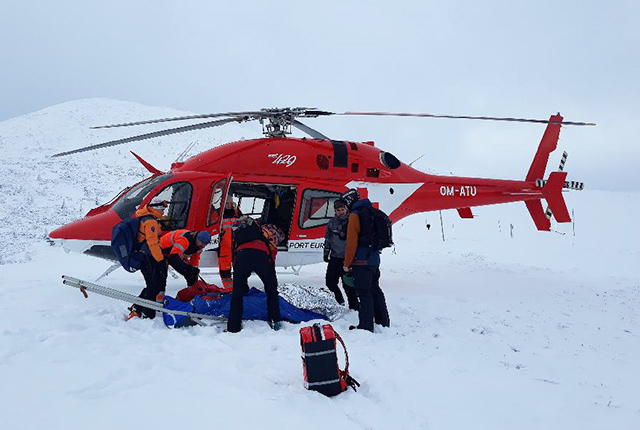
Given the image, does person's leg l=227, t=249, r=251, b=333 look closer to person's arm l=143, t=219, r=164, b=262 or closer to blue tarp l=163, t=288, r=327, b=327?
blue tarp l=163, t=288, r=327, b=327

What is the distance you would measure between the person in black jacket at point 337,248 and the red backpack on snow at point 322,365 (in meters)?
2.54

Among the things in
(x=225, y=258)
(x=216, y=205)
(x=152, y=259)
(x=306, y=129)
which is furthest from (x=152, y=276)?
(x=306, y=129)

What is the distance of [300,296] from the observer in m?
5.67

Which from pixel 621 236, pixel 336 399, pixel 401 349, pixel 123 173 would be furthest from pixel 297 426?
pixel 123 173

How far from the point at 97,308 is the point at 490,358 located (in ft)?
15.4

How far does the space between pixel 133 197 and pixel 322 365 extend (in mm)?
5133

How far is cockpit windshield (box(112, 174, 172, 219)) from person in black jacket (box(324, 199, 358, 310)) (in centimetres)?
299

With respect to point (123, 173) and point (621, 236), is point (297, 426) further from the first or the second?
point (123, 173)

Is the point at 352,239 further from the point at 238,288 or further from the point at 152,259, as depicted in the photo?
the point at 152,259

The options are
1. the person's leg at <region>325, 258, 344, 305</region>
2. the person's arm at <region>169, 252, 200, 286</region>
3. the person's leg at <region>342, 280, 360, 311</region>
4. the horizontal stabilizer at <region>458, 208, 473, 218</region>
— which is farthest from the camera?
the horizontal stabilizer at <region>458, 208, 473, 218</region>

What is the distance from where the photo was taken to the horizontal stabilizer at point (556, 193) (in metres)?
10.1

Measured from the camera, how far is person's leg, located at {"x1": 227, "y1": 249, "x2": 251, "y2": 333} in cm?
479

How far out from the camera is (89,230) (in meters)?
6.64

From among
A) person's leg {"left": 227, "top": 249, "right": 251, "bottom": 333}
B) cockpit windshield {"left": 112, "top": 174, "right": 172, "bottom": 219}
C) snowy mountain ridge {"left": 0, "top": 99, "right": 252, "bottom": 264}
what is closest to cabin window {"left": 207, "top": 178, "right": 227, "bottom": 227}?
cockpit windshield {"left": 112, "top": 174, "right": 172, "bottom": 219}
